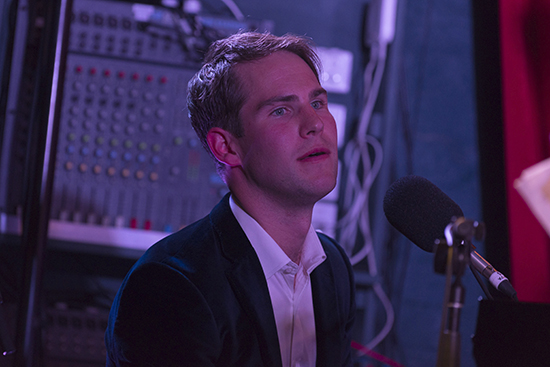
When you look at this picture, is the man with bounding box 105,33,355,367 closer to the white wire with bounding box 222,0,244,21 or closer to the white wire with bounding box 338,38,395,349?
the white wire with bounding box 338,38,395,349

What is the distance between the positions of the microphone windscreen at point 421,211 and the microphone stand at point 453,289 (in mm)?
205

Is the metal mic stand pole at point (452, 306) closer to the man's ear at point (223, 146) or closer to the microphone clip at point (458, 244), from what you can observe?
the microphone clip at point (458, 244)

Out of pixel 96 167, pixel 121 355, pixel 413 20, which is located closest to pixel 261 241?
pixel 121 355

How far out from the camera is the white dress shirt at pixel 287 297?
101cm

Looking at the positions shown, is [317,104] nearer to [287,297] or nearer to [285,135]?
[285,135]

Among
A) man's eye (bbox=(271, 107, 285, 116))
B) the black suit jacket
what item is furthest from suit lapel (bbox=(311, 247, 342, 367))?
man's eye (bbox=(271, 107, 285, 116))

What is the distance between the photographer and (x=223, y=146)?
A: 3.73 feet

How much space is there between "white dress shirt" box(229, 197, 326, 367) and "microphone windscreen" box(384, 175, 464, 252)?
1.02 ft

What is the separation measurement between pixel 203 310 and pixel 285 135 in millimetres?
432

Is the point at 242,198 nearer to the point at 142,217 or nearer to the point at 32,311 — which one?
the point at 32,311

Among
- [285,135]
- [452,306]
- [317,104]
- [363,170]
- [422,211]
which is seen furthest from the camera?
[363,170]

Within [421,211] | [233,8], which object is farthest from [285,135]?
[233,8]

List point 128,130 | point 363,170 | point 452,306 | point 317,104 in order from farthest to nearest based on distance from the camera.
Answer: point 363,170
point 128,130
point 317,104
point 452,306

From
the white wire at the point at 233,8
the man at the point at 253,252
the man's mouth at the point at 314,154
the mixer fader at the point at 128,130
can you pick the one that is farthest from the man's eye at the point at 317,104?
the white wire at the point at 233,8
